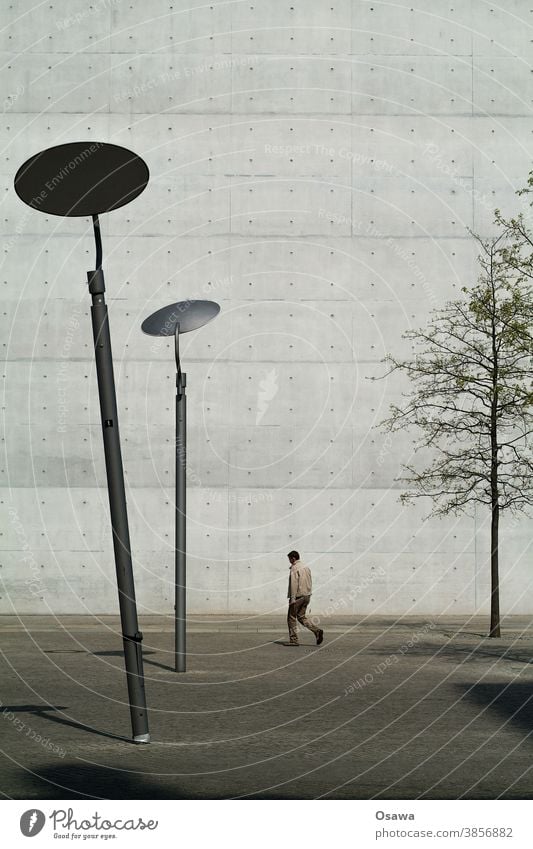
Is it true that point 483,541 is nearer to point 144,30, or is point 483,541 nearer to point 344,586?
point 344,586

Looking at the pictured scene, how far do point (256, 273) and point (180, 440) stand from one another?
1094cm

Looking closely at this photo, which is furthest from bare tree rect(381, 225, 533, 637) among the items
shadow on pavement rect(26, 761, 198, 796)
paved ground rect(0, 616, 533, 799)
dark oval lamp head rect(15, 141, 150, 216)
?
shadow on pavement rect(26, 761, 198, 796)

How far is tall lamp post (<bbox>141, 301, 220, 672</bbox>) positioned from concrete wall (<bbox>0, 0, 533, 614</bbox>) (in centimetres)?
963

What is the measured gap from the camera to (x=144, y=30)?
87.2 feet

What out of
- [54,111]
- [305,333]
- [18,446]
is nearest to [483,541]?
[305,333]

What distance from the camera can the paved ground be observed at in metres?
8.08

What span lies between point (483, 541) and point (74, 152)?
61.8ft

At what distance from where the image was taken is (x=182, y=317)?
16078mm

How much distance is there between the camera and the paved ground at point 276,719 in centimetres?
808

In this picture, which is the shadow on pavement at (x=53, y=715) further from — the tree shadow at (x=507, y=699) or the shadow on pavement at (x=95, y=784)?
the tree shadow at (x=507, y=699)

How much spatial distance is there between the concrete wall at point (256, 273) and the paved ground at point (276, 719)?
5.16m

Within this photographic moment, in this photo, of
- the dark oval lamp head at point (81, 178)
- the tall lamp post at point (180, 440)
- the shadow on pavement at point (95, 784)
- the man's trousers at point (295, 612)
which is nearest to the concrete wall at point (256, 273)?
the man's trousers at point (295, 612)

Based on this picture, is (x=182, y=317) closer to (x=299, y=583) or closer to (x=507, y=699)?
(x=299, y=583)

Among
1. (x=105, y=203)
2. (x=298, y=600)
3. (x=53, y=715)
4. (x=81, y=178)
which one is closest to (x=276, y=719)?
(x=53, y=715)
